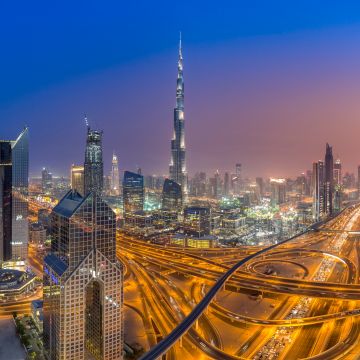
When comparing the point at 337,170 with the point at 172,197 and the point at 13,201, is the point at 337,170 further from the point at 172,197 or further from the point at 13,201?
the point at 13,201

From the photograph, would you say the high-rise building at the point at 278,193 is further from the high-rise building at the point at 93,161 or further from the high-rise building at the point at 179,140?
the high-rise building at the point at 93,161

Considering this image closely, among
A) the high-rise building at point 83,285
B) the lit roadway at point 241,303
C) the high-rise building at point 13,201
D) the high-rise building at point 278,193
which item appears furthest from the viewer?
the high-rise building at point 278,193

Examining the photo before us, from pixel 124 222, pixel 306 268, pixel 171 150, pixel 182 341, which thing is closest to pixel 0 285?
pixel 182 341

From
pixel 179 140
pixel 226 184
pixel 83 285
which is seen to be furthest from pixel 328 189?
pixel 83 285

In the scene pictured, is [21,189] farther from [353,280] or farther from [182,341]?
[353,280]

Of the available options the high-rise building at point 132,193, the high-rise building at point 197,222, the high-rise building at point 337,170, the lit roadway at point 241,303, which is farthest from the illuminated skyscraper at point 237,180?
the lit roadway at point 241,303
